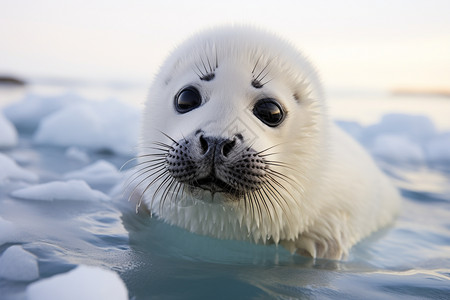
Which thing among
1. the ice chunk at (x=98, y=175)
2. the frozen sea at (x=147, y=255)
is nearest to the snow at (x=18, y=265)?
the frozen sea at (x=147, y=255)

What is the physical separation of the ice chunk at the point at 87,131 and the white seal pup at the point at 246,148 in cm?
278

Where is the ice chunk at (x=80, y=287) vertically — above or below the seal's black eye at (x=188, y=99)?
below

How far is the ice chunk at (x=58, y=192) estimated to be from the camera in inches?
120

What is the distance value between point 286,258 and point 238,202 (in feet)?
1.73

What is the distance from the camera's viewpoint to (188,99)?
2.46m

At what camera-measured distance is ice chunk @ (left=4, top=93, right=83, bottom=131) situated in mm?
6762

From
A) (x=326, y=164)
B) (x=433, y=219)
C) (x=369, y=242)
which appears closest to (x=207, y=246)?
(x=326, y=164)

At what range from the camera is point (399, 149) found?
7.27m

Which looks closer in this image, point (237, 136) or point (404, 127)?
point (237, 136)

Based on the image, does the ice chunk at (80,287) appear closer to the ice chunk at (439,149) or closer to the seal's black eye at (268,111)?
the seal's black eye at (268,111)

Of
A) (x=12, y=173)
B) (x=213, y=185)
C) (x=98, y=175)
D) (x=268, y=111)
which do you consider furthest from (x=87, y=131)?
(x=213, y=185)

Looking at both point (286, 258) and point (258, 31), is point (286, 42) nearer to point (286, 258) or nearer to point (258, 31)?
point (258, 31)

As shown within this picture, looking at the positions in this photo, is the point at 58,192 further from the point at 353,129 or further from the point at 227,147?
the point at 353,129

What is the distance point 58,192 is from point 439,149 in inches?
234
